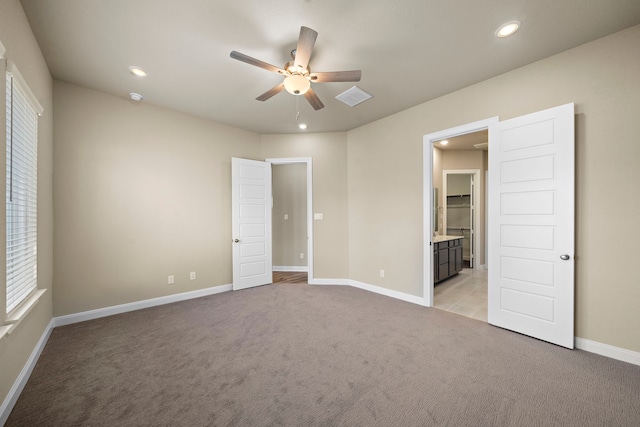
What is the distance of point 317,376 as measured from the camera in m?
2.01

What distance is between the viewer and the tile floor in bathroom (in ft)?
11.1

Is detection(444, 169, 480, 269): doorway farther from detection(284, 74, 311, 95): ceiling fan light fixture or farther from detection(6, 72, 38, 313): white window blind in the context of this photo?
detection(6, 72, 38, 313): white window blind

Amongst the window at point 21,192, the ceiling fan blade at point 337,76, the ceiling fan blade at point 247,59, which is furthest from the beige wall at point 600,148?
the window at point 21,192

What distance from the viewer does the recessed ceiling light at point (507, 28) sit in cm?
204

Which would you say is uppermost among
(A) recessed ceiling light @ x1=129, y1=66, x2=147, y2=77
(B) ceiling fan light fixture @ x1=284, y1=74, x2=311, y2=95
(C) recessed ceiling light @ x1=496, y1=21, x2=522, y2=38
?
(A) recessed ceiling light @ x1=129, y1=66, x2=147, y2=77

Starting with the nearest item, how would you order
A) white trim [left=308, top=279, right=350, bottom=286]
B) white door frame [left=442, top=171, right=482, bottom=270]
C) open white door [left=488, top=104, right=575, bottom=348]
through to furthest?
open white door [left=488, top=104, right=575, bottom=348] < white trim [left=308, top=279, right=350, bottom=286] < white door frame [left=442, top=171, right=482, bottom=270]

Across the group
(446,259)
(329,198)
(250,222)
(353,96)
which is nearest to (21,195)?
(250,222)

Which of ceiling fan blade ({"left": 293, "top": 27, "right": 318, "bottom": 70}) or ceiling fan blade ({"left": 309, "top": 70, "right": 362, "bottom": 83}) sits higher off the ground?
ceiling fan blade ({"left": 293, "top": 27, "right": 318, "bottom": 70})

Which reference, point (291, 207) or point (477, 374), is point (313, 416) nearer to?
point (477, 374)

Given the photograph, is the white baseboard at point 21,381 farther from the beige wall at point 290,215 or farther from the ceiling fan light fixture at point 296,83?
the beige wall at point 290,215

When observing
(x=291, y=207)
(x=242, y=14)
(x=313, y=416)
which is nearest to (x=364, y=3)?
(x=242, y=14)

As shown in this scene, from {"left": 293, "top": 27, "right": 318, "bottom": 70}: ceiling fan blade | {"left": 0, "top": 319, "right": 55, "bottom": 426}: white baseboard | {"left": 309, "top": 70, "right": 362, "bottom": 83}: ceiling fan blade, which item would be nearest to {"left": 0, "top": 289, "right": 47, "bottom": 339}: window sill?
{"left": 0, "top": 319, "right": 55, "bottom": 426}: white baseboard

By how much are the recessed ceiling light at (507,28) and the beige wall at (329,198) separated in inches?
109

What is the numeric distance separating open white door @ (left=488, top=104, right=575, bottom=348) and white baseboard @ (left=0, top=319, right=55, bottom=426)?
13.7 ft
